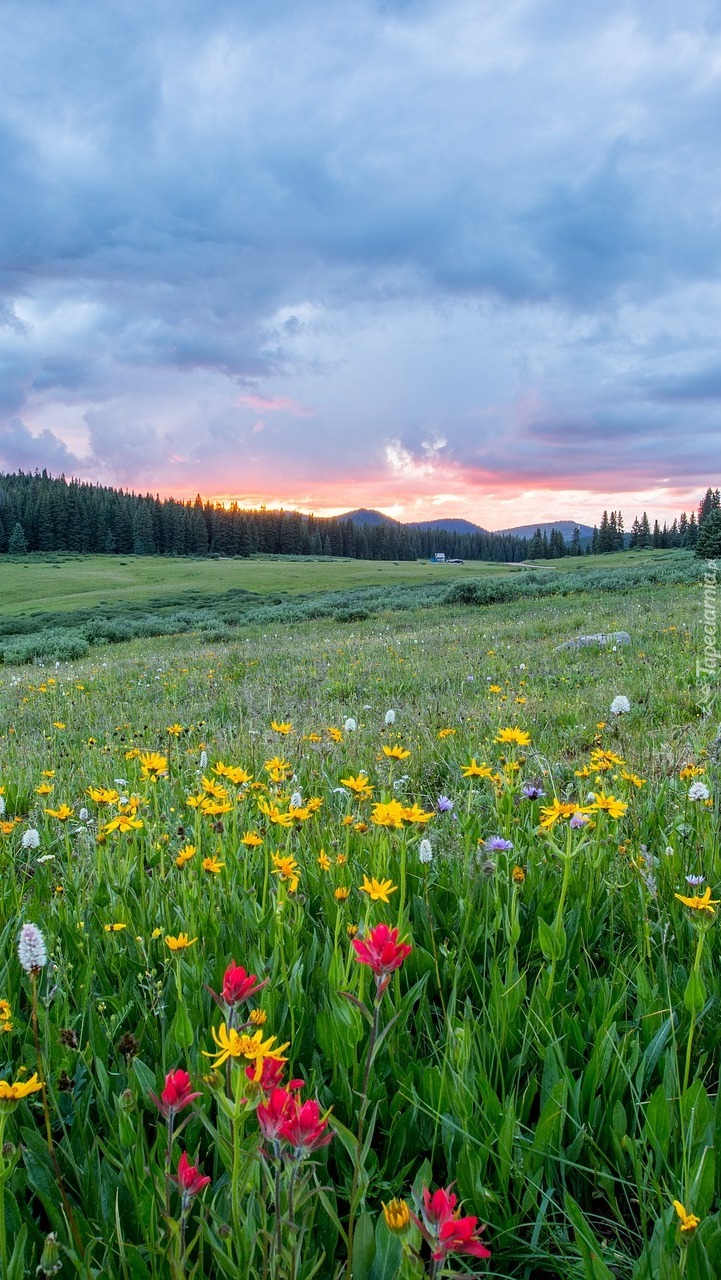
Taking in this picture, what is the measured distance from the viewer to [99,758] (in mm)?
5098

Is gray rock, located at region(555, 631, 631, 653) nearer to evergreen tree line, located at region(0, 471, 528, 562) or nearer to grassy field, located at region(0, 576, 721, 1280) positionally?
grassy field, located at region(0, 576, 721, 1280)

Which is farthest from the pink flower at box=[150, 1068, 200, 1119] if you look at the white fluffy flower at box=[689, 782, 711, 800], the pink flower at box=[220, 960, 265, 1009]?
the white fluffy flower at box=[689, 782, 711, 800]

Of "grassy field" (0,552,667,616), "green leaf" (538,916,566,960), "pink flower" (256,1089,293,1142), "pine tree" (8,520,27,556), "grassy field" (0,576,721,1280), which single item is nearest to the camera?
"pink flower" (256,1089,293,1142)

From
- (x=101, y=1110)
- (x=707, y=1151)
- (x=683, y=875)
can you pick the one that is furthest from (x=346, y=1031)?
(x=683, y=875)

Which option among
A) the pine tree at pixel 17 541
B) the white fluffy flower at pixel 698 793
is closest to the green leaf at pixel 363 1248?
the white fluffy flower at pixel 698 793

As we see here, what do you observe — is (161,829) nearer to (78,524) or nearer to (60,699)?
(60,699)

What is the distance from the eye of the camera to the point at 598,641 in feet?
33.5

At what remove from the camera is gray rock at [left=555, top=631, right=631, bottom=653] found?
32.7 feet

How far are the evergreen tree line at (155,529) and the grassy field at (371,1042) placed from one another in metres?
112

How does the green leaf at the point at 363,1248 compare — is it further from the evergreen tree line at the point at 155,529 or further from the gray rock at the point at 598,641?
the evergreen tree line at the point at 155,529

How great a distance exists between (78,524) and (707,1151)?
12103 centimetres

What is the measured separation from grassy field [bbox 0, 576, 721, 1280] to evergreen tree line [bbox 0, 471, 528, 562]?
111510 millimetres

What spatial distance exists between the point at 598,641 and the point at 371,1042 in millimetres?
9941

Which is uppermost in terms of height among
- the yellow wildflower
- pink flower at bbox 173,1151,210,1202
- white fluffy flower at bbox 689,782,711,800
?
the yellow wildflower
